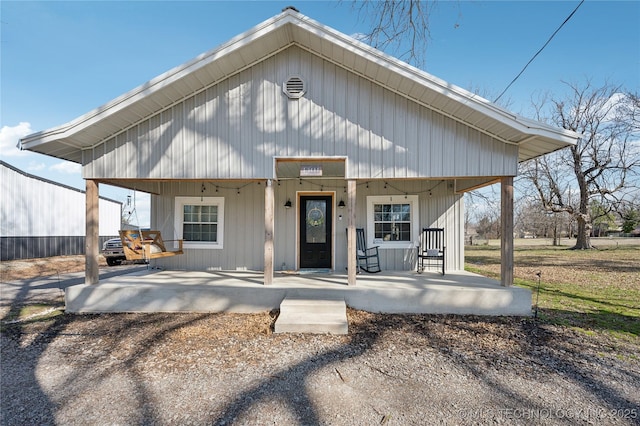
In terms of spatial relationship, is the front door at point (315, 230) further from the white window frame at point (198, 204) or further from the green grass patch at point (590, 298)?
the green grass patch at point (590, 298)

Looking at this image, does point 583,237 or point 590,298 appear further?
point 583,237

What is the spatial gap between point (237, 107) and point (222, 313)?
12.0 feet

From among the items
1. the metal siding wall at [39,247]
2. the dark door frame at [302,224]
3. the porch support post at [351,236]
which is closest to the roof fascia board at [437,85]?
the porch support post at [351,236]

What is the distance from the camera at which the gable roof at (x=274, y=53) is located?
5172 mm

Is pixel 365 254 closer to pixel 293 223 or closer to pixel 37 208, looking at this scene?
pixel 293 223

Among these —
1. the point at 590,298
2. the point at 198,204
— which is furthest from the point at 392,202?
the point at 198,204

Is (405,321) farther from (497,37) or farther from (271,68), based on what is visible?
(497,37)

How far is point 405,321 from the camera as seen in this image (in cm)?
507

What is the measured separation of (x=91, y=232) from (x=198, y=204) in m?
2.46

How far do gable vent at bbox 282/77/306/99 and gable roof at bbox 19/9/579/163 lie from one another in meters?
0.59

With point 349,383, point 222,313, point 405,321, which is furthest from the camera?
point 222,313

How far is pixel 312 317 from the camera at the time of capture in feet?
15.4

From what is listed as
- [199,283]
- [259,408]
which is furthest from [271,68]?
[259,408]

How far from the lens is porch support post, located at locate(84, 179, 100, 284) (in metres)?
5.79
